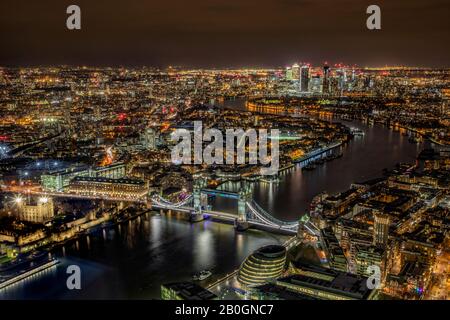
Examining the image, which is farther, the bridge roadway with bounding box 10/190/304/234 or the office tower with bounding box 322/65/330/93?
the office tower with bounding box 322/65/330/93

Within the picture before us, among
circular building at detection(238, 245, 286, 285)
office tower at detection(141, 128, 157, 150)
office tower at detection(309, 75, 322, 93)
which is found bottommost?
circular building at detection(238, 245, 286, 285)

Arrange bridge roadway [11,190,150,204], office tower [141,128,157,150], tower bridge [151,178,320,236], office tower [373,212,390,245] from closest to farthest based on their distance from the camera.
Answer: office tower [373,212,390,245] → tower bridge [151,178,320,236] → bridge roadway [11,190,150,204] → office tower [141,128,157,150]

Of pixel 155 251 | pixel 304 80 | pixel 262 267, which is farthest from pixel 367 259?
pixel 304 80

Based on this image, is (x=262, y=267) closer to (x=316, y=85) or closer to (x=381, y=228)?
(x=381, y=228)

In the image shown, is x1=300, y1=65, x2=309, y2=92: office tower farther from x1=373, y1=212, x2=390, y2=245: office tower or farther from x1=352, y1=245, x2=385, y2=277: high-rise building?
x1=352, y1=245, x2=385, y2=277: high-rise building

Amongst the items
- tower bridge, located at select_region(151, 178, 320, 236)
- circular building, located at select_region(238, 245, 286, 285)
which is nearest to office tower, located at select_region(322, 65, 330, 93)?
tower bridge, located at select_region(151, 178, 320, 236)

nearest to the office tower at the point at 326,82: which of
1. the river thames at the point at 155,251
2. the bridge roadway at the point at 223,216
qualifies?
the river thames at the point at 155,251
